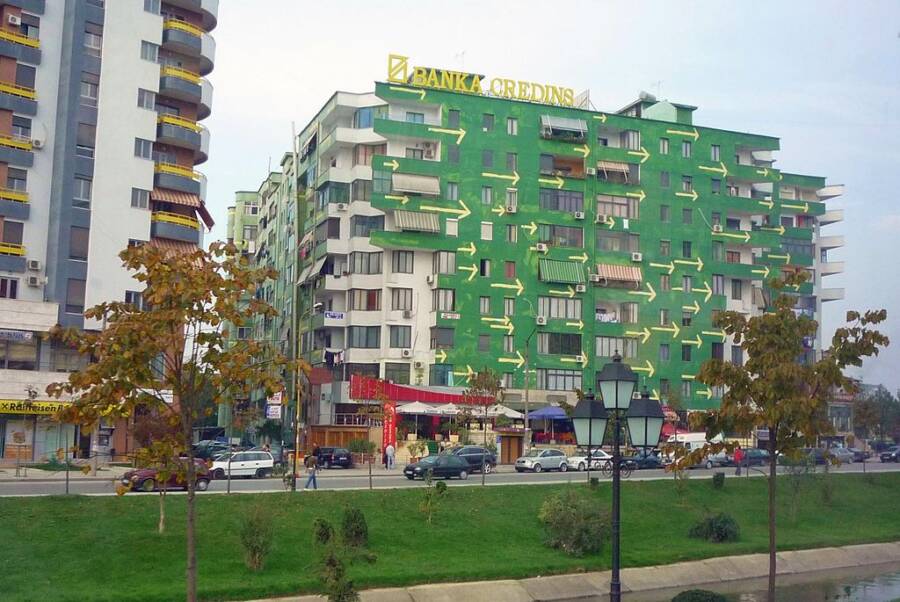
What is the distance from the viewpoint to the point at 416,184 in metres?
81.6

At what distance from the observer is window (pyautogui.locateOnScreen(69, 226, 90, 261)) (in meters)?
66.7

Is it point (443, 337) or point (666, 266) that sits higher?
point (666, 266)

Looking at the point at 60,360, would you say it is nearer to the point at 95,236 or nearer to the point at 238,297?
the point at 95,236

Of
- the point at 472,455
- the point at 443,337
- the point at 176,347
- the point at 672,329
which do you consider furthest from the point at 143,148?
the point at 176,347

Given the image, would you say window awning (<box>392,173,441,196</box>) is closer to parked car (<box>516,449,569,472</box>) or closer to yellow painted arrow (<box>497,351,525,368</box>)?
yellow painted arrow (<box>497,351,525,368</box>)

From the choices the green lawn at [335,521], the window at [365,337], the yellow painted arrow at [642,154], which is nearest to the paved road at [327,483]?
the green lawn at [335,521]

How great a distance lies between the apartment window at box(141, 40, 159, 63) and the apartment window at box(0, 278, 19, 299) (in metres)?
18.8

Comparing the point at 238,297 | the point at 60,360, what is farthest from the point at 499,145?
the point at 238,297

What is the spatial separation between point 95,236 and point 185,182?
8531 millimetres

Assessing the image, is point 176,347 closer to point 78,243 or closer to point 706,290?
point 78,243

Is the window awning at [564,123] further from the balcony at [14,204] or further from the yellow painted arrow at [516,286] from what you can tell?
the balcony at [14,204]

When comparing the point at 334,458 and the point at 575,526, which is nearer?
the point at 575,526

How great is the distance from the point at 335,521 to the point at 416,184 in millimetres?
50879

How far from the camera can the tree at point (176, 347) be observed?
1659cm
